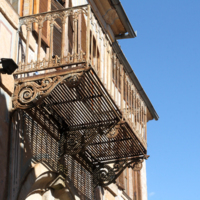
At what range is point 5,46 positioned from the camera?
30.5ft

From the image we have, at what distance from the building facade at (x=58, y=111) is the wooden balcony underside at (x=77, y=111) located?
0.02 m

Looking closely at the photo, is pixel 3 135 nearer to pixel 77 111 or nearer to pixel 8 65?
pixel 8 65

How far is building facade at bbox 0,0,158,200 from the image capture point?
28.8 feet

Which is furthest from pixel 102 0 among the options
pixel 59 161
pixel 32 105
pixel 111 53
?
pixel 32 105

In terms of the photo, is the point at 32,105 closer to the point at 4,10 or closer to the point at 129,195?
the point at 4,10

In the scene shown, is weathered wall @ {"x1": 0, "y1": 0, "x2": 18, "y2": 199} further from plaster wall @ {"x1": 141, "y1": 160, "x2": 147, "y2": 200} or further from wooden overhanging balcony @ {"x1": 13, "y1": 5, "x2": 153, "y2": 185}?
plaster wall @ {"x1": 141, "y1": 160, "x2": 147, "y2": 200}

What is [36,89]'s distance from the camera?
8812 millimetres

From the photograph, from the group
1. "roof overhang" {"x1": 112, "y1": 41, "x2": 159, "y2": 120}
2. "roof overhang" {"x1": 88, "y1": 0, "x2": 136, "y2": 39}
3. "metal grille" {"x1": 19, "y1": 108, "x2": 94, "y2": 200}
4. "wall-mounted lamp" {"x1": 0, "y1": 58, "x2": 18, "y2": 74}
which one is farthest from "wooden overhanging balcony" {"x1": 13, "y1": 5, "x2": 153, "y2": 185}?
"roof overhang" {"x1": 112, "y1": 41, "x2": 159, "y2": 120}

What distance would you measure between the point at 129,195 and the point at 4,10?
843 centimetres

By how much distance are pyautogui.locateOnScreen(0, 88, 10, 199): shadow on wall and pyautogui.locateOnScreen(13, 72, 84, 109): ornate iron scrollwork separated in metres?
0.20

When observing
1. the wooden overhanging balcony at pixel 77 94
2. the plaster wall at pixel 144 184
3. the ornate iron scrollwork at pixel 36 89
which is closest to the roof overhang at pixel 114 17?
the wooden overhanging balcony at pixel 77 94

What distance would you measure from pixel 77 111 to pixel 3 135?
1.95 metres

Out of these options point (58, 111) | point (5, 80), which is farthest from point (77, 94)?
point (5, 80)

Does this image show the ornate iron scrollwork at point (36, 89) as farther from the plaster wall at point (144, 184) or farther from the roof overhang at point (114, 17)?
the plaster wall at point (144, 184)
